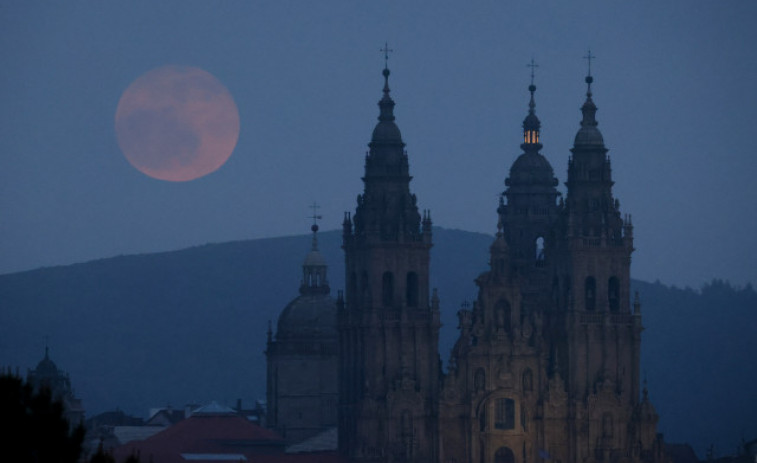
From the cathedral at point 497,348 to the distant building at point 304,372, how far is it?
28.8 metres

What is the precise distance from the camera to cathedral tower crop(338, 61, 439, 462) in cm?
14588

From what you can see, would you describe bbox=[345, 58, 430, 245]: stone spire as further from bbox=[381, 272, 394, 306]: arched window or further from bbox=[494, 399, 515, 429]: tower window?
bbox=[494, 399, 515, 429]: tower window

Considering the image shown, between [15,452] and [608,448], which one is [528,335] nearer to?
[608,448]

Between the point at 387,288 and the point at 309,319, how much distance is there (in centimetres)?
3432

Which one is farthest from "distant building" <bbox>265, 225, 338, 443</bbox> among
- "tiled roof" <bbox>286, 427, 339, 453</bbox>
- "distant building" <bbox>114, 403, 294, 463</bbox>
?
"tiled roof" <bbox>286, 427, 339, 453</bbox>

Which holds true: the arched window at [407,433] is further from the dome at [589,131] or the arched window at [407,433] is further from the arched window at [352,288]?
the dome at [589,131]

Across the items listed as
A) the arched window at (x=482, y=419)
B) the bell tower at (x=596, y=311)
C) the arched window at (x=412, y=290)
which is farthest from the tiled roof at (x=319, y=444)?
the bell tower at (x=596, y=311)

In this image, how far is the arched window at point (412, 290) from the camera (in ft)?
486

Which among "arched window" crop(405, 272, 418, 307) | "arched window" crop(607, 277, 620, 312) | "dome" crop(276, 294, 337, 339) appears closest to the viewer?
"arched window" crop(405, 272, 418, 307)

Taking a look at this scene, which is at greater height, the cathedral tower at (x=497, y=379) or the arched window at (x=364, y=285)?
the arched window at (x=364, y=285)

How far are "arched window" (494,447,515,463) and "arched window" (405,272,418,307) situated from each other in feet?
32.1

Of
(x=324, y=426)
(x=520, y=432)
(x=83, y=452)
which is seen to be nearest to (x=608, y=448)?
(x=520, y=432)

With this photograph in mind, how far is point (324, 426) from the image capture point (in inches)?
7032

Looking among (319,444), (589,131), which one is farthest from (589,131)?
(319,444)
